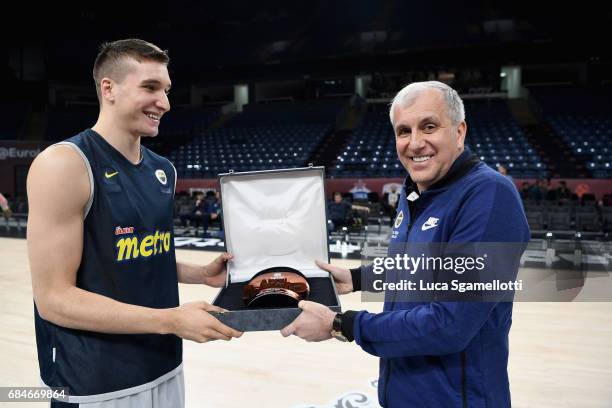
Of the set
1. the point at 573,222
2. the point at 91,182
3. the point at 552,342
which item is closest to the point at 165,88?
the point at 91,182

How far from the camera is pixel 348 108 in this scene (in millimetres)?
21641

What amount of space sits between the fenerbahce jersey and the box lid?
72 cm

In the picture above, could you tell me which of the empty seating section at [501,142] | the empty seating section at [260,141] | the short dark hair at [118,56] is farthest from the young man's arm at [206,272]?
the empty seating section at [260,141]

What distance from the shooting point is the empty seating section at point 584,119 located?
1329cm

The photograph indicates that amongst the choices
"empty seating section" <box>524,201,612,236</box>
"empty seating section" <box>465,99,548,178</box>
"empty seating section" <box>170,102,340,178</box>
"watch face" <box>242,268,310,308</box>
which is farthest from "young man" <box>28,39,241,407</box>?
"empty seating section" <box>170,102,340,178</box>

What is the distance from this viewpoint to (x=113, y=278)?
1467 millimetres

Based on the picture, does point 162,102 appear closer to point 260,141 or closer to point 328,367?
point 328,367

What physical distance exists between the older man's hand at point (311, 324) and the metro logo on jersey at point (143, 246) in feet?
1.73

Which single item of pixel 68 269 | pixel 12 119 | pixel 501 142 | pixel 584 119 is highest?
pixel 12 119

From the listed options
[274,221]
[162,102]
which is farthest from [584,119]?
[162,102]

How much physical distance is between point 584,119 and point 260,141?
1159 cm

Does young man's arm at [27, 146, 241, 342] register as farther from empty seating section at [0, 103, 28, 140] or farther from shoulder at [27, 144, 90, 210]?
empty seating section at [0, 103, 28, 140]

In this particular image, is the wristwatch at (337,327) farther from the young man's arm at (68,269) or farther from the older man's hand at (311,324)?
the young man's arm at (68,269)

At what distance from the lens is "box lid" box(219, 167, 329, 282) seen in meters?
2.31
